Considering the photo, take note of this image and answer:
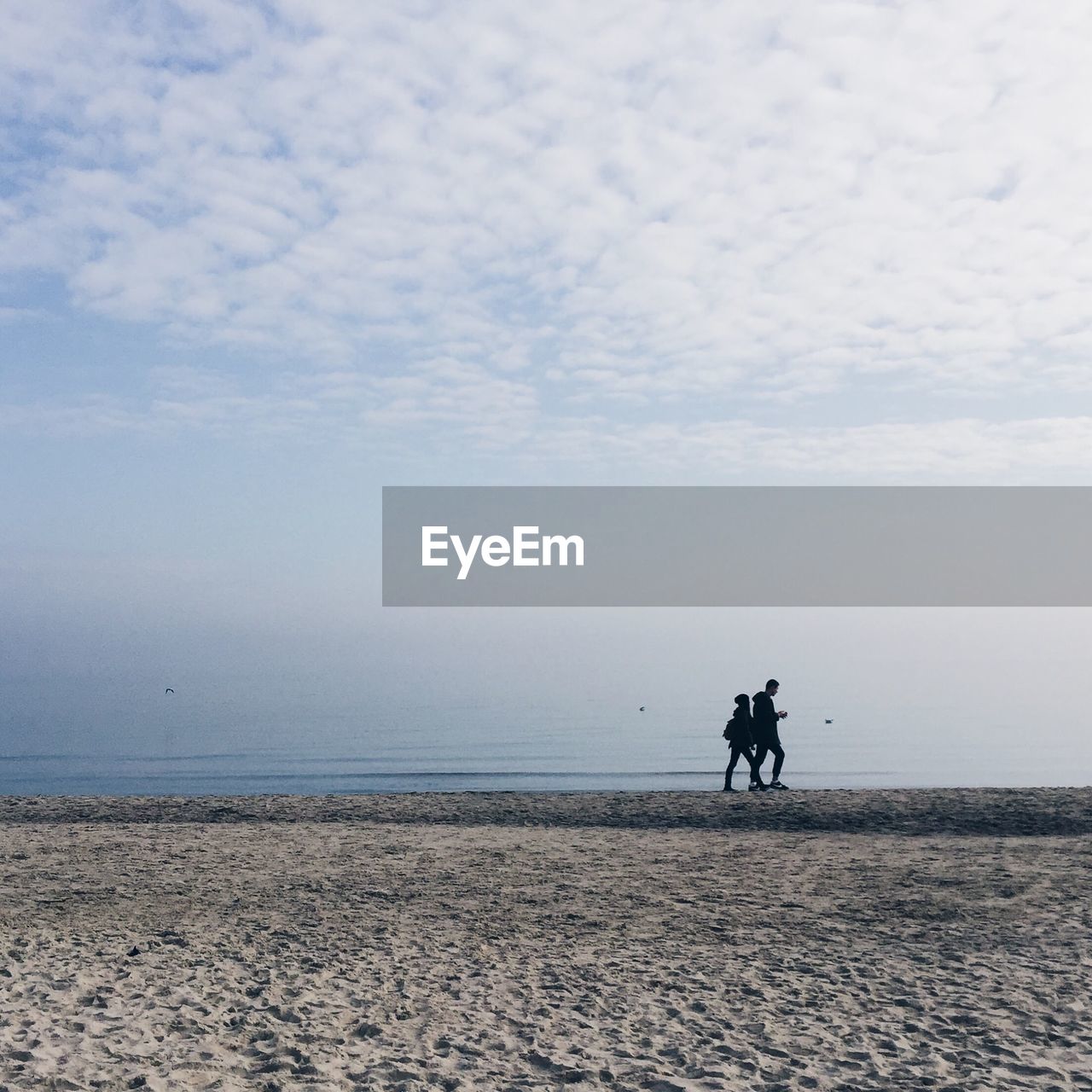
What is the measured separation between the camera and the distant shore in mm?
13672

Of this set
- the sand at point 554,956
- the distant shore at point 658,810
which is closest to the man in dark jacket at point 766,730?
the distant shore at point 658,810

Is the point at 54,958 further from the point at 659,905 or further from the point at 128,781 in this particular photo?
the point at 128,781

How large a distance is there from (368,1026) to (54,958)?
2.71 metres

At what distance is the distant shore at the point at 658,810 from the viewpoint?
44.9ft

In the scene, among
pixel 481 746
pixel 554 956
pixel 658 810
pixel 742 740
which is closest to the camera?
pixel 554 956

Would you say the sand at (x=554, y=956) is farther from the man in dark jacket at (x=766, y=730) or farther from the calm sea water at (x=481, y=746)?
the calm sea water at (x=481, y=746)

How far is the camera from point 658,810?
14.9 m

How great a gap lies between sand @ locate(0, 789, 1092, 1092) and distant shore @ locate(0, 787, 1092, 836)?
17 centimetres

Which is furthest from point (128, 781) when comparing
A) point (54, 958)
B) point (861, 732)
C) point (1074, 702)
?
point (1074, 702)

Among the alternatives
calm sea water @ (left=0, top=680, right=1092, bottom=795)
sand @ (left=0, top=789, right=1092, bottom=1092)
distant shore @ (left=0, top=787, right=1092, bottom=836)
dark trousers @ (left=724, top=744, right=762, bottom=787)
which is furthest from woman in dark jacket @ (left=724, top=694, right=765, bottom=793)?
calm sea water @ (left=0, top=680, right=1092, bottom=795)

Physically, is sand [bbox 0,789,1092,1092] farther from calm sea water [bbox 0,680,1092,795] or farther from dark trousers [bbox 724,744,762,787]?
calm sea water [bbox 0,680,1092,795]

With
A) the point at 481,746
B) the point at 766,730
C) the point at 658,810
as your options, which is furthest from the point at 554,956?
the point at 481,746

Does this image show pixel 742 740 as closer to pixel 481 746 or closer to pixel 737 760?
pixel 737 760

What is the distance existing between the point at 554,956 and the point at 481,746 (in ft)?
103
